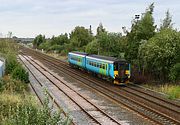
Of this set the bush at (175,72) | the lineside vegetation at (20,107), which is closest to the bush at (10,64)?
the lineside vegetation at (20,107)

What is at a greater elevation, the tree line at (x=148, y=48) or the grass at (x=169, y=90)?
the tree line at (x=148, y=48)

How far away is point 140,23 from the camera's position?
38.2m

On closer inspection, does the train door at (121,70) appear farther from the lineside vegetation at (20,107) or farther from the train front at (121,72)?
the lineside vegetation at (20,107)

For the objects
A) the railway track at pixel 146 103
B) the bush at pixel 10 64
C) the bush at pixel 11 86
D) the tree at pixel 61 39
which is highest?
the tree at pixel 61 39

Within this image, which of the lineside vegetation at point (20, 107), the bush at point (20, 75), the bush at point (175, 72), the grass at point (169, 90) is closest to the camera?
the lineside vegetation at point (20, 107)

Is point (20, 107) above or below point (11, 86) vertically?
above

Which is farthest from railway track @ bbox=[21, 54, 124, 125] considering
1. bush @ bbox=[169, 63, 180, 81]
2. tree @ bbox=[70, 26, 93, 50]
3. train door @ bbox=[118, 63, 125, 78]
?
tree @ bbox=[70, 26, 93, 50]

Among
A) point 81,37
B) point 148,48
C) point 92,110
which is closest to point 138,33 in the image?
point 148,48

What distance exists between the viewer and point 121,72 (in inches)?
1259

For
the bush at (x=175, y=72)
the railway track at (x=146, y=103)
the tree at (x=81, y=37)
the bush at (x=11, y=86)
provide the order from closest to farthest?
the railway track at (x=146, y=103), the bush at (x=11, y=86), the bush at (x=175, y=72), the tree at (x=81, y=37)

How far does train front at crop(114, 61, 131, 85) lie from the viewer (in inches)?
1254

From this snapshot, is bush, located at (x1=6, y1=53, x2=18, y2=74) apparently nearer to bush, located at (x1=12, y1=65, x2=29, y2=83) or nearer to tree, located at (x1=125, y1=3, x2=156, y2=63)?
bush, located at (x1=12, y1=65, x2=29, y2=83)

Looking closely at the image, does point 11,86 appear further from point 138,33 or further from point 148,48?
point 138,33

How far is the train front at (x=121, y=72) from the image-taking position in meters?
31.8
